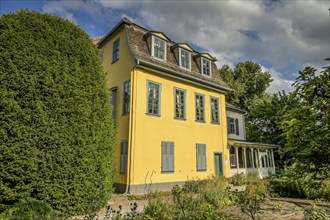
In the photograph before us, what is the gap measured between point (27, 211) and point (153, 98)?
28.4 feet

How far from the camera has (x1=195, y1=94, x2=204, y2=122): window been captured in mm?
14966

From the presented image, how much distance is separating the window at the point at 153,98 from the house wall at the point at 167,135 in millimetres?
266

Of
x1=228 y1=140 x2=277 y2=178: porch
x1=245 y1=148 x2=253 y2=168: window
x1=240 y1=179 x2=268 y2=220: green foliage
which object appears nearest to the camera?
x1=240 y1=179 x2=268 y2=220: green foliage

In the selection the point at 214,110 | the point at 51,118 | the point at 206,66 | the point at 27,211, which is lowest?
the point at 27,211

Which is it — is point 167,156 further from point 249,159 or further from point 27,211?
point 249,159

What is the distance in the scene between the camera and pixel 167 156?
12516mm

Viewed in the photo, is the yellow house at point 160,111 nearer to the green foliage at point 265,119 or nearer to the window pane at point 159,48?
the window pane at point 159,48

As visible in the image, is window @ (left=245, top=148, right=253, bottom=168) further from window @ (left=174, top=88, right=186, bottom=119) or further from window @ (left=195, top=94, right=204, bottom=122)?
window @ (left=174, top=88, right=186, bottom=119)

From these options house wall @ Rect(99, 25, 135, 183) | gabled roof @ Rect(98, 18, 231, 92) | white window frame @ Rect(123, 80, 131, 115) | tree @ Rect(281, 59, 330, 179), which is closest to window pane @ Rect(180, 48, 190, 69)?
gabled roof @ Rect(98, 18, 231, 92)

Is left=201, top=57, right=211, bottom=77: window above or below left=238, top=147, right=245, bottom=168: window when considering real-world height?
above

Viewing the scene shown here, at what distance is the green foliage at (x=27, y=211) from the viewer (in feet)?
15.3

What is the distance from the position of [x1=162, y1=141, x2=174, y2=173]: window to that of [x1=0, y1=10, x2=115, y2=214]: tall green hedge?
5.18 m

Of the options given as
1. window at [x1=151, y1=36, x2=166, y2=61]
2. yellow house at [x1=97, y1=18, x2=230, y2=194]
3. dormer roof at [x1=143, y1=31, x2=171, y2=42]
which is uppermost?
dormer roof at [x1=143, y1=31, x2=171, y2=42]

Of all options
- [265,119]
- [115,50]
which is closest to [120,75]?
[115,50]
